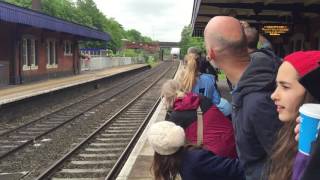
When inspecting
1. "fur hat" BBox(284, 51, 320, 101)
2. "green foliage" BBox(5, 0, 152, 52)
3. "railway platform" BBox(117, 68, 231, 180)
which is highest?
"green foliage" BBox(5, 0, 152, 52)

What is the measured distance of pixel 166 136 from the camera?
9.51ft

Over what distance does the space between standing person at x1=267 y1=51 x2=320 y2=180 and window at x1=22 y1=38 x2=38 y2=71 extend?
27.8 meters

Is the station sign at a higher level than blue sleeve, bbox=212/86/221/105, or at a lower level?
higher

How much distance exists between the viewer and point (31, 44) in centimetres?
3036

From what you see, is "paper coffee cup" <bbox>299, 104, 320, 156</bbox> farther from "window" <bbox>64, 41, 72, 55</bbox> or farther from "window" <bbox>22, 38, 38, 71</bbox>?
"window" <bbox>64, 41, 72, 55</bbox>

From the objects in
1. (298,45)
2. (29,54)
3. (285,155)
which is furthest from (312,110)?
(29,54)

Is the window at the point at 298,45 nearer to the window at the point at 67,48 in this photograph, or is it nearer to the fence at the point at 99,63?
the window at the point at 67,48

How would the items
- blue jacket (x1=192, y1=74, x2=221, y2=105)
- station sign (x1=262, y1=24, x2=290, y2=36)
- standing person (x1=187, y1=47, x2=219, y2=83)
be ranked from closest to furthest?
blue jacket (x1=192, y1=74, x2=221, y2=105), standing person (x1=187, y1=47, x2=219, y2=83), station sign (x1=262, y1=24, x2=290, y2=36)

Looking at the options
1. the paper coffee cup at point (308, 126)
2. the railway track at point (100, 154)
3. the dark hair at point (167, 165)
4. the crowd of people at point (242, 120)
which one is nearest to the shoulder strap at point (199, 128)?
the crowd of people at point (242, 120)

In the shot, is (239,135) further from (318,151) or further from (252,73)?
(318,151)

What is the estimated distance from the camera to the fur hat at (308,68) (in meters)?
1.49

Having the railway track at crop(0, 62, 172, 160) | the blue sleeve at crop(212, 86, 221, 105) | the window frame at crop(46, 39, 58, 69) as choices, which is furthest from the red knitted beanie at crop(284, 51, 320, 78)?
the window frame at crop(46, 39, 58, 69)

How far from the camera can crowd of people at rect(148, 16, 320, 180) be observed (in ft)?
5.60

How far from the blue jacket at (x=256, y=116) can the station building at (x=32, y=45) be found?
2017cm
